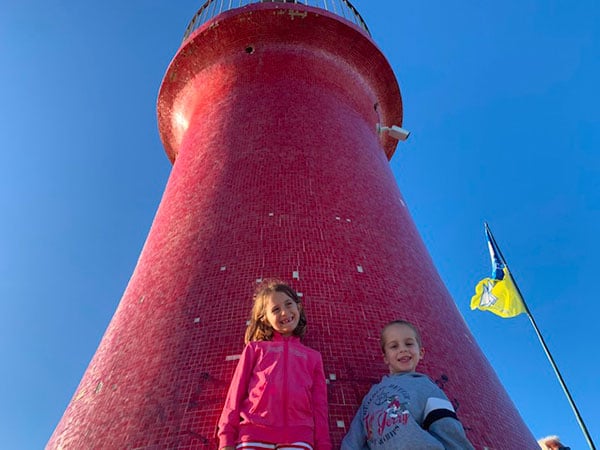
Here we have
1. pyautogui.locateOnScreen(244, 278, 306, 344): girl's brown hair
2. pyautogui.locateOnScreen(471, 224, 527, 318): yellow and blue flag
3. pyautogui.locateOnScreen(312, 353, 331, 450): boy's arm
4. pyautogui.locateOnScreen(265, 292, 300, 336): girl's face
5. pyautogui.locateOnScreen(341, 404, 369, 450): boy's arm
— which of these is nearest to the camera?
pyautogui.locateOnScreen(312, 353, 331, 450): boy's arm

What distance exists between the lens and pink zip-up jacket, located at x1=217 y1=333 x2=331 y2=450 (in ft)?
8.59

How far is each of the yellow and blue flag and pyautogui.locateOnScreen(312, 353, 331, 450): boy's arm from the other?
696 centimetres

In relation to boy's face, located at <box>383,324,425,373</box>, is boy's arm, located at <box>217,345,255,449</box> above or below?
below

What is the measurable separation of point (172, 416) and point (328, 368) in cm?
125

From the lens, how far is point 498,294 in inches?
356

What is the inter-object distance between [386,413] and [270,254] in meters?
2.11

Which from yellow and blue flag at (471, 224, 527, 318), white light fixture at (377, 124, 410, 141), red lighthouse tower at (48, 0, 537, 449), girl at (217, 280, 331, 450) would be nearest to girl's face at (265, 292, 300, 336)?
girl at (217, 280, 331, 450)

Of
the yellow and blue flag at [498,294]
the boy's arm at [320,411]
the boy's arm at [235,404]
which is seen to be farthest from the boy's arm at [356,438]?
the yellow and blue flag at [498,294]

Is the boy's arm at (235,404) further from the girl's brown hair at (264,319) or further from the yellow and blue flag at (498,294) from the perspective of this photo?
the yellow and blue flag at (498,294)

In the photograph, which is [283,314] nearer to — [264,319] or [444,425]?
[264,319]

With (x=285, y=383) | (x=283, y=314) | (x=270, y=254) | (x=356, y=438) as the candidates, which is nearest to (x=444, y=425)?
(x=356, y=438)

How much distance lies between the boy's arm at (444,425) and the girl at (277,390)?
61cm

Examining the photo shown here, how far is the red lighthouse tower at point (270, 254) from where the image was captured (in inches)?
144

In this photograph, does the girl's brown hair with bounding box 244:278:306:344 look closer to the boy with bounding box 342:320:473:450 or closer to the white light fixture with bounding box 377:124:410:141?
the boy with bounding box 342:320:473:450
